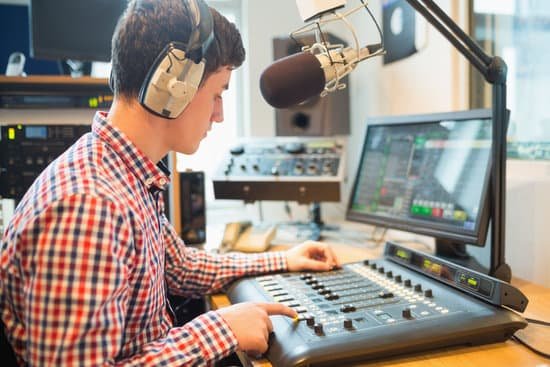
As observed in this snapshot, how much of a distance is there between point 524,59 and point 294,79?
2.71ft

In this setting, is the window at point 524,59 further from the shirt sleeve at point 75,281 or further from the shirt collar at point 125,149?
the shirt sleeve at point 75,281

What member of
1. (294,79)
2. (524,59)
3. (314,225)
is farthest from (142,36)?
(314,225)

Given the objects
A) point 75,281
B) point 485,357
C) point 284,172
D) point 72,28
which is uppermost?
point 72,28

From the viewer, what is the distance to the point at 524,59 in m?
1.38

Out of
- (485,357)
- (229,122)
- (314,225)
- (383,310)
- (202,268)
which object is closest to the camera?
(485,357)

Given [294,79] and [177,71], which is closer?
[177,71]

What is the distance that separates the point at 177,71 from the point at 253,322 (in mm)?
410

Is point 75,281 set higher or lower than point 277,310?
higher

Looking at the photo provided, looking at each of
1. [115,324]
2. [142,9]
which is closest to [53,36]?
[142,9]

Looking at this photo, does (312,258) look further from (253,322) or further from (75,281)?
(75,281)

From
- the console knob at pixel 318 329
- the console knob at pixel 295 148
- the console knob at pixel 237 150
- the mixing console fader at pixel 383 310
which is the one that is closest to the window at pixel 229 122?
the console knob at pixel 237 150

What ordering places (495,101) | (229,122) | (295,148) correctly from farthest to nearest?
(229,122), (295,148), (495,101)

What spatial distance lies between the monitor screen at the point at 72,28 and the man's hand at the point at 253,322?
1246mm

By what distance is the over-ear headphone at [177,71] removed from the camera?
2.52 feet
